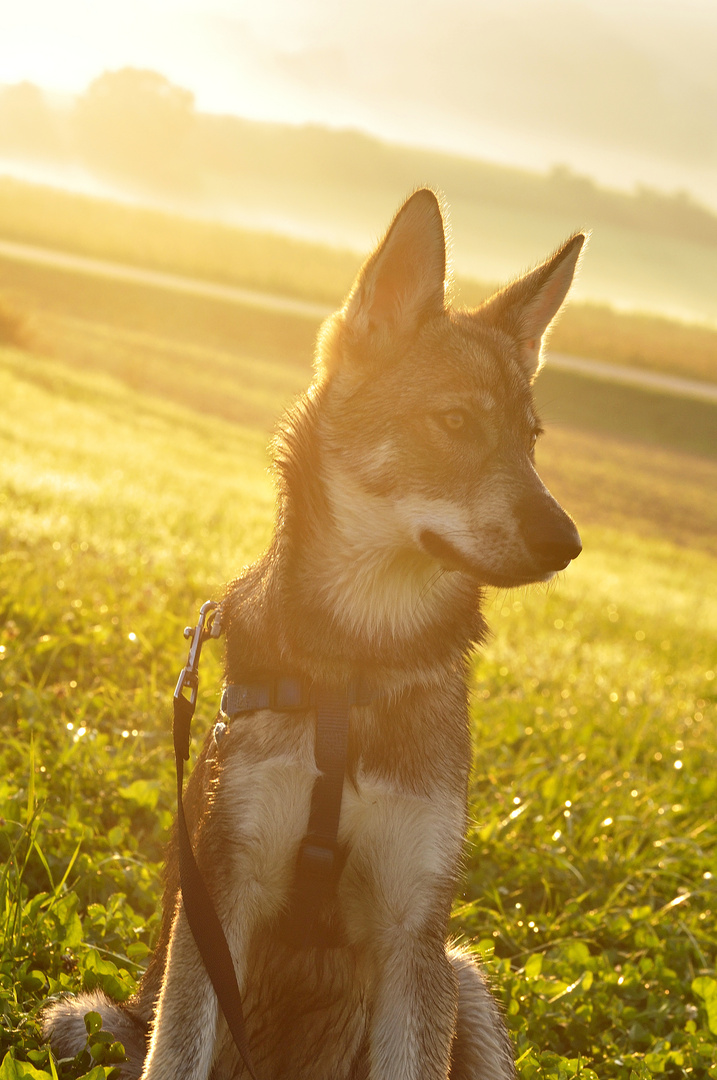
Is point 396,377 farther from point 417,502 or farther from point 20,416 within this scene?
point 20,416

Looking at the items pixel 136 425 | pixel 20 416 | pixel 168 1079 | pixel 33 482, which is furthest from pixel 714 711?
pixel 136 425

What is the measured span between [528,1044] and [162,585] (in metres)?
4.81

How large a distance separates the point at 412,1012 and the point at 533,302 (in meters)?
2.55

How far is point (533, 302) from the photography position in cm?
376

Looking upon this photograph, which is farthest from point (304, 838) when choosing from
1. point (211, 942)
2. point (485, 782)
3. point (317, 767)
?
point (485, 782)

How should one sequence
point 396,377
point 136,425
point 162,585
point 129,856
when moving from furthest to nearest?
point 136,425 → point 162,585 → point 129,856 → point 396,377

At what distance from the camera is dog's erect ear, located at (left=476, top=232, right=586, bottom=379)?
12.0 ft

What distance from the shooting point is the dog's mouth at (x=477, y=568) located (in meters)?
3.08

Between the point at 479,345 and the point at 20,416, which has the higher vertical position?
the point at 479,345

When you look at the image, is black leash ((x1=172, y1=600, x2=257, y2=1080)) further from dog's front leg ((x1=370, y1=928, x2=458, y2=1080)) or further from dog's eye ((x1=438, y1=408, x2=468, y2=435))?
dog's eye ((x1=438, y1=408, x2=468, y2=435))

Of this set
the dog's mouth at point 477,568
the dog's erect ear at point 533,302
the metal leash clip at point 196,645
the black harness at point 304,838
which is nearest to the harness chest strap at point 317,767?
the black harness at point 304,838

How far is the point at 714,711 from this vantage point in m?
8.28

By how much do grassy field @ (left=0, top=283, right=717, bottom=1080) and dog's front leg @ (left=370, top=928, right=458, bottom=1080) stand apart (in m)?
0.77

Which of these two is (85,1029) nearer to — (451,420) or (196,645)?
(196,645)
